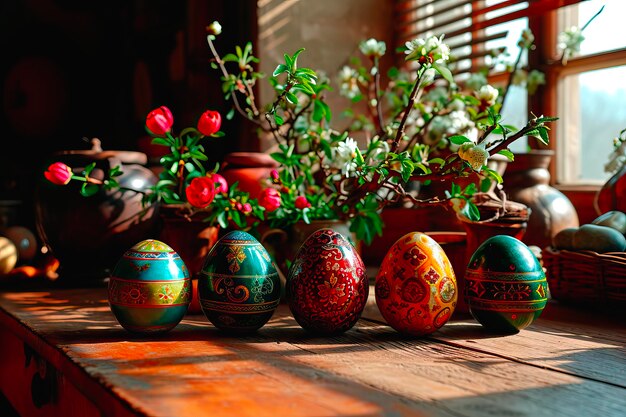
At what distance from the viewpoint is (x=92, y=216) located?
1.42 m

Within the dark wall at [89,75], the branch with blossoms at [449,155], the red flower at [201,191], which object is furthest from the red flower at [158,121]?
the dark wall at [89,75]

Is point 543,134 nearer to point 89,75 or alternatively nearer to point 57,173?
point 57,173

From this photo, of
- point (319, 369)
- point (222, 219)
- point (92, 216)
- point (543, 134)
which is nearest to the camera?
point (319, 369)

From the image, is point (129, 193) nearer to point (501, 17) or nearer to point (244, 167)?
point (244, 167)

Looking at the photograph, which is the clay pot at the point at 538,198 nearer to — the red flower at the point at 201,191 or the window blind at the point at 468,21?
the window blind at the point at 468,21

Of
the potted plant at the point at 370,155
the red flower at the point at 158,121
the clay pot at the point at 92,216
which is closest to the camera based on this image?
the potted plant at the point at 370,155

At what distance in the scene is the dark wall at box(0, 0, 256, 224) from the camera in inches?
109

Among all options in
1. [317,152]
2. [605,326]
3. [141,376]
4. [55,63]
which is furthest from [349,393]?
[55,63]

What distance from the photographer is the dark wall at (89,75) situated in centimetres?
276

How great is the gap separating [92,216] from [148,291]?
613 millimetres

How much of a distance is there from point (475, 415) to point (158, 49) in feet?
9.11

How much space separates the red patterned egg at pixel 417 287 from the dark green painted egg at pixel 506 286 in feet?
0.16

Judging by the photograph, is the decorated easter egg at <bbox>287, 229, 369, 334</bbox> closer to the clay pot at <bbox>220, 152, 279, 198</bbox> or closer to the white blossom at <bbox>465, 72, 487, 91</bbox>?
Result: the clay pot at <bbox>220, 152, 279, 198</bbox>

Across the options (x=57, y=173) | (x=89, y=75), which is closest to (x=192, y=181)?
(x=57, y=173)
